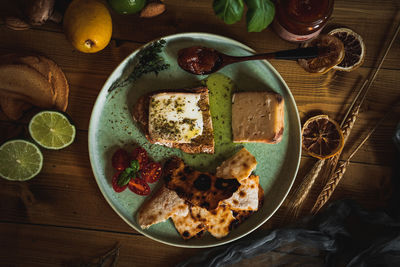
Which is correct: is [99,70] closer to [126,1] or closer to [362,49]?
[126,1]

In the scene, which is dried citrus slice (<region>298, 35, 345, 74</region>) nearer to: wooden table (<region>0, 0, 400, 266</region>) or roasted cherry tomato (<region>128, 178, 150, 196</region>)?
wooden table (<region>0, 0, 400, 266</region>)

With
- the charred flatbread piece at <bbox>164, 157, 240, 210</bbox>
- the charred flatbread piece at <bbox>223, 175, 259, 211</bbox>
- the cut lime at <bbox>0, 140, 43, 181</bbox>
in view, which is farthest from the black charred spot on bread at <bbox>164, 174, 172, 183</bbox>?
the cut lime at <bbox>0, 140, 43, 181</bbox>

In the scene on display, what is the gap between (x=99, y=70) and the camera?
3.44 m

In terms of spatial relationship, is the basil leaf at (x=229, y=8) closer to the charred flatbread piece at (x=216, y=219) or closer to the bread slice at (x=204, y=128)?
the bread slice at (x=204, y=128)

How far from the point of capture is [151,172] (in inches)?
133

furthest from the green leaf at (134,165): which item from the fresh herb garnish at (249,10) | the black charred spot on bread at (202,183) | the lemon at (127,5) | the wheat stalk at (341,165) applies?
the wheat stalk at (341,165)

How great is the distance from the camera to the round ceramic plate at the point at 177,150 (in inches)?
132

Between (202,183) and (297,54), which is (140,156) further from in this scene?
(297,54)

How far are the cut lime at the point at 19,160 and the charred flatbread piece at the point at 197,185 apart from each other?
4.70 feet

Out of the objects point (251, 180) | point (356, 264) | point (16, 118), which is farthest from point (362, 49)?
point (16, 118)

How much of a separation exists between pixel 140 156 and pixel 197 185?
0.73 m

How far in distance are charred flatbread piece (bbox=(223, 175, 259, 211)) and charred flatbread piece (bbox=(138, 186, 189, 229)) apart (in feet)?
1.76

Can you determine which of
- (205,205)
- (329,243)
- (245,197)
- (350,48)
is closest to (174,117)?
(205,205)

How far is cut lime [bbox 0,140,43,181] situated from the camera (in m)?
3.17
